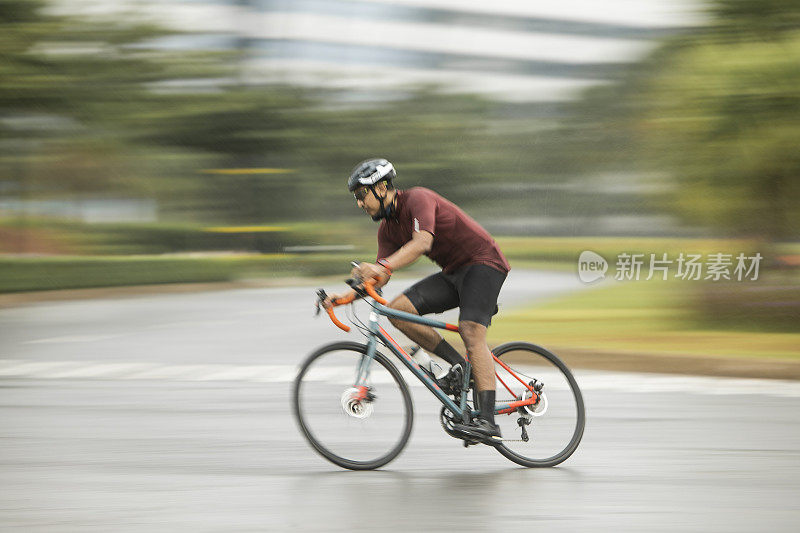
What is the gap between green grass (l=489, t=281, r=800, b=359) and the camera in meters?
12.5

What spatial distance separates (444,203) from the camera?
20.6ft

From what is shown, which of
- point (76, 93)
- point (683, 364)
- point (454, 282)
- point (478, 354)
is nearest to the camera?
point (478, 354)

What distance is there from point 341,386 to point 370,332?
36 centimetres

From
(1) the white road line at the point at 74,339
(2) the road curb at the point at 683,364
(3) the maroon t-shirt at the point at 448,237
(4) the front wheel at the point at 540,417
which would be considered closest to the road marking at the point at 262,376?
(2) the road curb at the point at 683,364

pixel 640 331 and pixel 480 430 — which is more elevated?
pixel 480 430

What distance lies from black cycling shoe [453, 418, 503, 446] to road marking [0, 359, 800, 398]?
378 cm

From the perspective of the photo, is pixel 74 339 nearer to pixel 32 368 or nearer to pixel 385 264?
pixel 32 368

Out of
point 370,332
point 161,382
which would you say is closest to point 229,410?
point 161,382

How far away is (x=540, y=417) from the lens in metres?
6.53

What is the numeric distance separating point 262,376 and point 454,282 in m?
5.22

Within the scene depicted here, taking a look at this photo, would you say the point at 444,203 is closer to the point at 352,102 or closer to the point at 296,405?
the point at 296,405

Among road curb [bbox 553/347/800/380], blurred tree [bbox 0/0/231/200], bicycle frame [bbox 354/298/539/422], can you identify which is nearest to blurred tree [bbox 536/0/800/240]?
road curb [bbox 553/347/800/380]

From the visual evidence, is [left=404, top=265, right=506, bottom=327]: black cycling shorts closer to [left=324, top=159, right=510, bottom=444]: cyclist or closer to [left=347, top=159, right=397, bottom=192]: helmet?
[left=324, top=159, right=510, bottom=444]: cyclist

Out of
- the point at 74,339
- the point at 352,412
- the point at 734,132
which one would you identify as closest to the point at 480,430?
the point at 352,412
